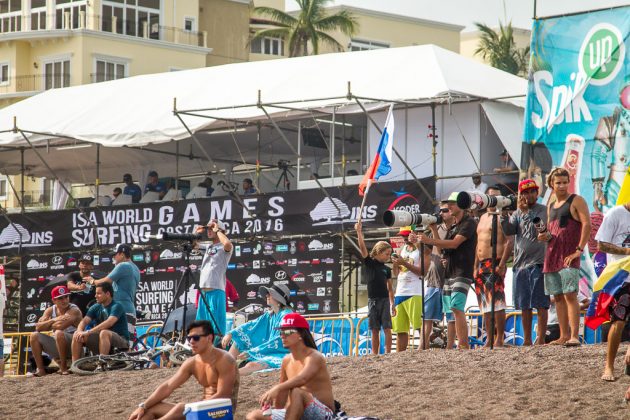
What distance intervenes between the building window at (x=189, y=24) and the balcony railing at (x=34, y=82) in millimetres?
6457

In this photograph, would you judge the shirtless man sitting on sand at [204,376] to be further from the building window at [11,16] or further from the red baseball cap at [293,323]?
the building window at [11,16]

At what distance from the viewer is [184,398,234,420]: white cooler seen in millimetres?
11695

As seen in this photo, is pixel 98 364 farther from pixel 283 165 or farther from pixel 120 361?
pixel 283 165

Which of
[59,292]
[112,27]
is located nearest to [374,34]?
[112,27]

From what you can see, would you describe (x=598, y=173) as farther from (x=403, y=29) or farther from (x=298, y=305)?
(x=403, y=29)

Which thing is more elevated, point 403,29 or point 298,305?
point 403,29

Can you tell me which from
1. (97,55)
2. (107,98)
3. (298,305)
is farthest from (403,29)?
(298,305)

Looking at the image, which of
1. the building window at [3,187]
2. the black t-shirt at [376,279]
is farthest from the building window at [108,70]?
the black t-shirt at [376,279]

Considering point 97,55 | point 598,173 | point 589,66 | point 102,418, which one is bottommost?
point 102,418

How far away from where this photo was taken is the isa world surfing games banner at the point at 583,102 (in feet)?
67.8

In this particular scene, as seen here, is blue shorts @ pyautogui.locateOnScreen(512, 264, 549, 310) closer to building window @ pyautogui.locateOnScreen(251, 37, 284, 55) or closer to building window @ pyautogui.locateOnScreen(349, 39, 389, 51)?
building window @ pyautogui.locateOnScreen(251, 37, 284, 55)

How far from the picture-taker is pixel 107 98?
3141 centimetres

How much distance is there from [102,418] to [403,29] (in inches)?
2183

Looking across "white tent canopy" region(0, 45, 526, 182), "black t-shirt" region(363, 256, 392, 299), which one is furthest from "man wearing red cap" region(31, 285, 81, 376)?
"white tent canopy" region(0, 45, 526, 182)
